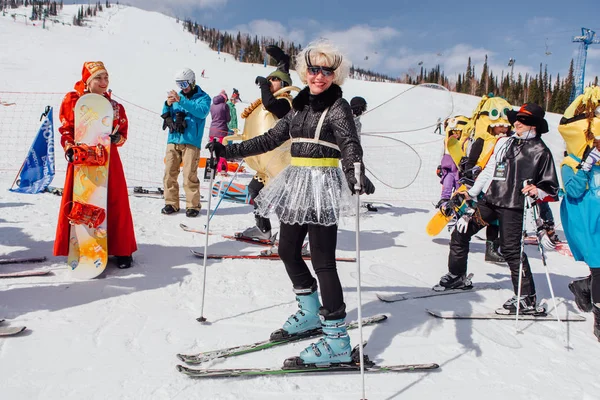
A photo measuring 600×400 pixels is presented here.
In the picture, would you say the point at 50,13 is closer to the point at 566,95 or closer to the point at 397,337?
the point at 566,95

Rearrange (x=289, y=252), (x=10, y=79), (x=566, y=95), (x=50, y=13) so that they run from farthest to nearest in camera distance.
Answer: (x=50, y=13) < (x=566, y=95) < (x=10, y=79) < (x=289, y=252)

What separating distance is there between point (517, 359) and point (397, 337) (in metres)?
0.82

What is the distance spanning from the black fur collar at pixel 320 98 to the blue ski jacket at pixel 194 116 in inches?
137

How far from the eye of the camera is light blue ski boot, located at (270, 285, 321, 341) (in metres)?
2.88

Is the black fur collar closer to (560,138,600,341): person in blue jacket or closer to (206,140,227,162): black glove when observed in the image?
(206,140,227,162): black glove

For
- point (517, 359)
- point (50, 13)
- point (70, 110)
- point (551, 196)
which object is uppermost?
point (50, 13)

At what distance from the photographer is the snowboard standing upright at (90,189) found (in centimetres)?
368

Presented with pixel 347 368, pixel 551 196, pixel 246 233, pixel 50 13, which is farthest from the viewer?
pixel 50 13

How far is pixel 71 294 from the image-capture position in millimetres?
3318

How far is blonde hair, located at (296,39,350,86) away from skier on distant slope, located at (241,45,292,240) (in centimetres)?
109

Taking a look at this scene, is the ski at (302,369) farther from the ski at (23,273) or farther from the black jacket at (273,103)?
the black jacket at (273,103)

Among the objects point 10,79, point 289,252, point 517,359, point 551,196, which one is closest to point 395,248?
point 551,196

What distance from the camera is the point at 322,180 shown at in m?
2.62

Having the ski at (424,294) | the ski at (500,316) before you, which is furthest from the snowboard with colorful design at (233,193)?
the ski at (500,316)
